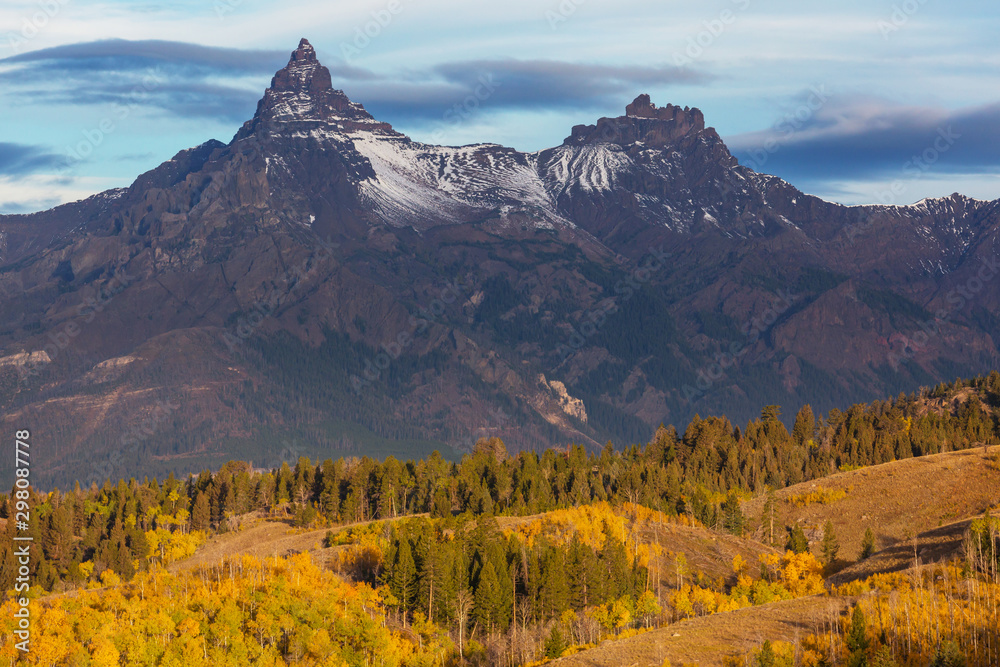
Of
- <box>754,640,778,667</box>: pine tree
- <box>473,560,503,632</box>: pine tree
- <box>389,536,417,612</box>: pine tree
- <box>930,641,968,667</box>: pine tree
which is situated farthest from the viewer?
<box>389,536,417,612</box>: pine tree

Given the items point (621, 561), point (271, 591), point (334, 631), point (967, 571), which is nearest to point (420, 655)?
point (334, 631)

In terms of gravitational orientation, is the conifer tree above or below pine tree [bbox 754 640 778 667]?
below

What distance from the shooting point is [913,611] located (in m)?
141

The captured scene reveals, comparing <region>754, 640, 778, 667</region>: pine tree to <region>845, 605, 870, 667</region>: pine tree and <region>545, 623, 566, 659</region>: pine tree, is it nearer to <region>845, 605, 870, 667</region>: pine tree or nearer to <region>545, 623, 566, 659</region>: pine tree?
<region>845, 605, 870, 667</region>: pine tree

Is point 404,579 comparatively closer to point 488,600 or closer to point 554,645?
point 488,600

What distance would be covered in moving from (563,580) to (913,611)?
57.2 m

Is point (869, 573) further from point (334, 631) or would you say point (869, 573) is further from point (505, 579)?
point (334, 631)

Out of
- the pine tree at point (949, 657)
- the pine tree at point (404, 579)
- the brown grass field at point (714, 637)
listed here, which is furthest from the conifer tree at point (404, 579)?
the pine tree at point (949, 657)

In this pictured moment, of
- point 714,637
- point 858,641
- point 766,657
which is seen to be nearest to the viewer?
point 766,657

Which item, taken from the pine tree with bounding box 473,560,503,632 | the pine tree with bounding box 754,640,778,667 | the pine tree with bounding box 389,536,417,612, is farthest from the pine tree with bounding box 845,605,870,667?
the pine tree with bounding box 389,536,417,612

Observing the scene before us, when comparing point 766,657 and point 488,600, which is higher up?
point 766,657

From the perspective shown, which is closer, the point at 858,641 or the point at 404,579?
the point at 858,641

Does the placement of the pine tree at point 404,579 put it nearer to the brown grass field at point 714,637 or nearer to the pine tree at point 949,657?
the brown grass field at point 714,637

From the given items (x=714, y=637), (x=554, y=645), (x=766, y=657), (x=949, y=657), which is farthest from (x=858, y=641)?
(x=554, y=645)
